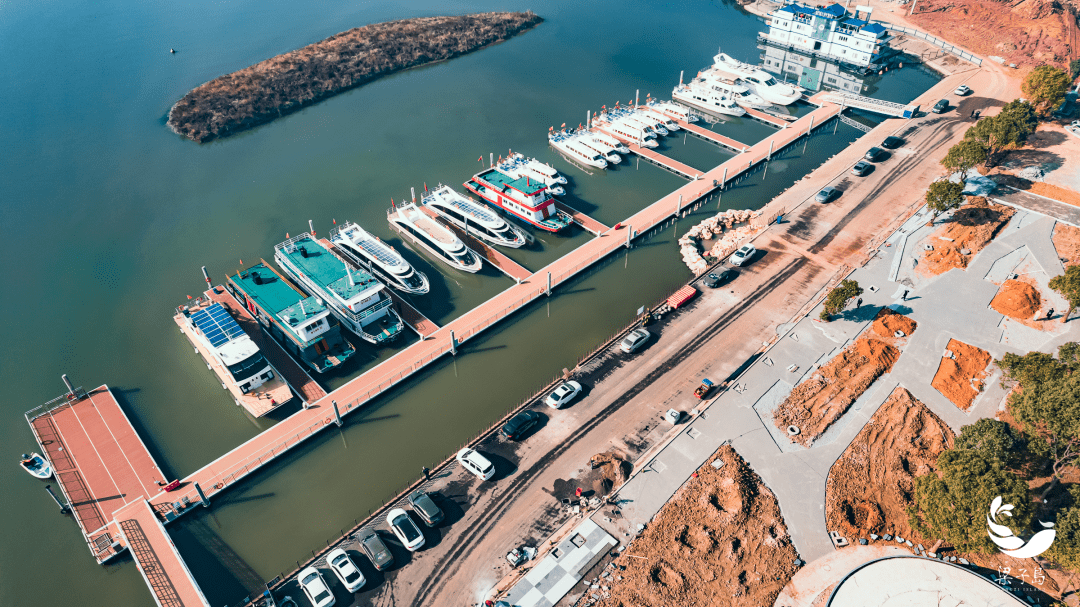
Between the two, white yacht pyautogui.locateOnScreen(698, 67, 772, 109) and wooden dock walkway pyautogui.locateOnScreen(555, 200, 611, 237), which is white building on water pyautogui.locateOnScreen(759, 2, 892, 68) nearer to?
white yacht pyautogui.locateOnScreen(698, 67, 772, 109)

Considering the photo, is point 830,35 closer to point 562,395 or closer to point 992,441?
point 992,441

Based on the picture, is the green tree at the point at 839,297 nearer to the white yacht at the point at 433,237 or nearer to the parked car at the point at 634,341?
the parked car at the point at 634,341

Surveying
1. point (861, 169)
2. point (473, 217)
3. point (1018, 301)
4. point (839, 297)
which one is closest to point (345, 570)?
point (473, 217)

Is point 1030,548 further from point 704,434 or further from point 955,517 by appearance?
point 704,434

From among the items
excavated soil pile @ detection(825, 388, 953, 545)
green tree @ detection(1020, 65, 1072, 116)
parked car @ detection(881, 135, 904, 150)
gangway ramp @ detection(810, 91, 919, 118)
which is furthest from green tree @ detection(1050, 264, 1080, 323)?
gangway ramp @ detection(810, 91, 919, 118)

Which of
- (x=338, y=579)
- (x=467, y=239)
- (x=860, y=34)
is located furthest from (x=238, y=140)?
(x=860, y=34)
